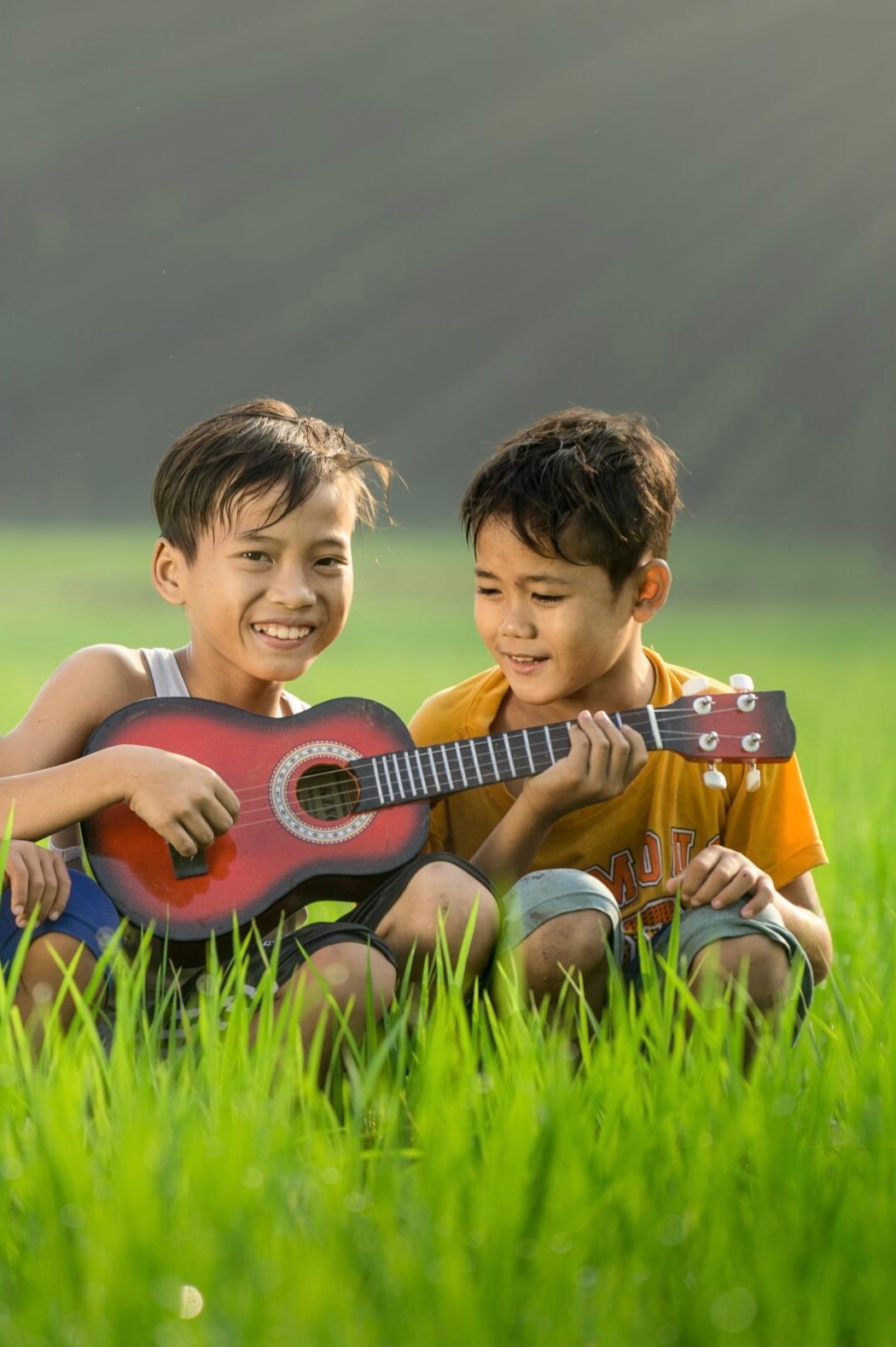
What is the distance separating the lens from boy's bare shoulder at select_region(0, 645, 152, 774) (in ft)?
9.26

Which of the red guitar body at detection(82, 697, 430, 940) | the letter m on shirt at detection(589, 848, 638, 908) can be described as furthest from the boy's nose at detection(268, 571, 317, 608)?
the letter m on shirt at detection(589, 848, 638, 908)

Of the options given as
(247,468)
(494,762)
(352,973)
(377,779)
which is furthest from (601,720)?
(247,468)

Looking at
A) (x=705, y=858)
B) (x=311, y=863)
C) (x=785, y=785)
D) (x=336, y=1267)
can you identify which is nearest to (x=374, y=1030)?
(x=311, y=863)

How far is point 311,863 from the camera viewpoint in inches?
105

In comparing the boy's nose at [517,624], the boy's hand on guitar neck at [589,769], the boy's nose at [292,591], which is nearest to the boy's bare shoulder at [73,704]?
the boy's nose at [292,591]

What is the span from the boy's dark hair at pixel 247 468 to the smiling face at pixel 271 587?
28 millimetres

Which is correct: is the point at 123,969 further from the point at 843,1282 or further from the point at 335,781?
the point at 843,1282

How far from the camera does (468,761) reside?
271 cm

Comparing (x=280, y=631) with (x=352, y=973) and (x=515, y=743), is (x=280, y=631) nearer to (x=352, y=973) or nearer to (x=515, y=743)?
(x=515, y=743)

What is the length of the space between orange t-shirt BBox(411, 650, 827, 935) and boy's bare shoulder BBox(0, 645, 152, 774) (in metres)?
0.67

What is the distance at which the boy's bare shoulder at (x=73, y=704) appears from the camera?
9.26ft

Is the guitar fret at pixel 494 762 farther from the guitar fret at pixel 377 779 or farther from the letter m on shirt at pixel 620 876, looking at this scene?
the letter m on shirt at pixel 620 876

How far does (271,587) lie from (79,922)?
76cm

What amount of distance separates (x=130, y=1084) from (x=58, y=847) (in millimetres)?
1131
